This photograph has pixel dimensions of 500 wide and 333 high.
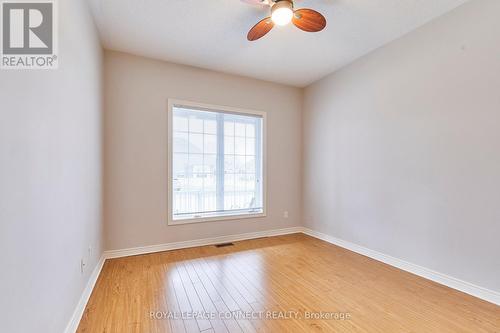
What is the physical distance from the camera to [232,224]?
152 inches

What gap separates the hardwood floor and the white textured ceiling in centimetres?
273

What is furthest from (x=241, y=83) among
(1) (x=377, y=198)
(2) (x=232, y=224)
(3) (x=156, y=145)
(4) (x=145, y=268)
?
(4) (x=145, y=268)

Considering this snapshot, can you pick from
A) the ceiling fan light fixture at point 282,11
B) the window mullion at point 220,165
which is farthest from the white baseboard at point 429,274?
the ceiling fan light fixture at point 282,11

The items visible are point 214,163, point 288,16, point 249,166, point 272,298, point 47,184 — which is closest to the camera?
point 47,184

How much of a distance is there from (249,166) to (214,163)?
648mm

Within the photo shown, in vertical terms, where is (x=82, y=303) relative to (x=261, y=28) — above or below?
below

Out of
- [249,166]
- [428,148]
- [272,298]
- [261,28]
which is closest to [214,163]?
[249,166]

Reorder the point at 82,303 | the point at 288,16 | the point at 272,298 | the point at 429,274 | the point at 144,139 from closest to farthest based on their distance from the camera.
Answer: the point at 82,303, the point at 288,16, the point at 272,298, the point at 429,274, the point at 144,139

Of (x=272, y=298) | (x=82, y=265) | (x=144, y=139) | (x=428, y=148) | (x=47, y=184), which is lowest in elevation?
(x=272, y=298)

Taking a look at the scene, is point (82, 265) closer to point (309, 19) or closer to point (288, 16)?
point (288, 16)

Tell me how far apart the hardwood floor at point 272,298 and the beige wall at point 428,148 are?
45 cm

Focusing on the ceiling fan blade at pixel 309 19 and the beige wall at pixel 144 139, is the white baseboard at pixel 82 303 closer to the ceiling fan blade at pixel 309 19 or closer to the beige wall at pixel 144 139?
the beige wall at pixel 144 139

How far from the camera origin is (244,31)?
2.70m

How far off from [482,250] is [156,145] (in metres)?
3.82
